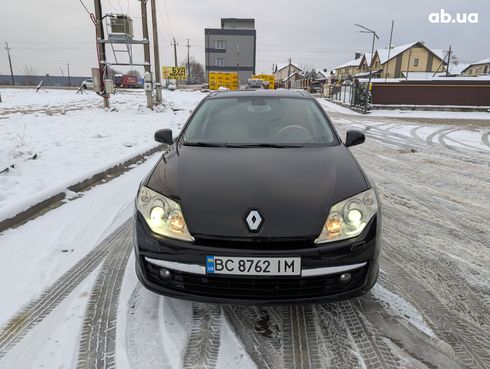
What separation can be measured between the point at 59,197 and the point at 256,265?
142 inches

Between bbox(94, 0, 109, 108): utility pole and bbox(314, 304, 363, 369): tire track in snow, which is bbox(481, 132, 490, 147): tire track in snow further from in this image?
bbox(94, 0, 109, 108): utility pole

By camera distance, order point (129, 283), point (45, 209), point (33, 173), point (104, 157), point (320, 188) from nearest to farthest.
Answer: point (320, 188) → point (129, 283) → point (45, 209) → point (33, 173) → point (104, 157)

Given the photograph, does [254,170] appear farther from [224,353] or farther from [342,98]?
[342,98]

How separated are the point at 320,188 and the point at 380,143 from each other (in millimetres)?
8892

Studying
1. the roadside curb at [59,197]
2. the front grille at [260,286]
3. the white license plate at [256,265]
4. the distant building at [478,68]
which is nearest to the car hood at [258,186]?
the white license plate at [256,265]

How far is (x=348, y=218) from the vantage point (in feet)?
7.21

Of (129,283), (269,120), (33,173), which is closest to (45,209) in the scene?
(33,173)

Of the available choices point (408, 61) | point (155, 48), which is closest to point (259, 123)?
point (155, 48)

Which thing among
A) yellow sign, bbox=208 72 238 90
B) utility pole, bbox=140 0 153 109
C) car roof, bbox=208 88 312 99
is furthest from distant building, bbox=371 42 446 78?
car roof, bbox=208 88 312 99

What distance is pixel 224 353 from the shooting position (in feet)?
6.85

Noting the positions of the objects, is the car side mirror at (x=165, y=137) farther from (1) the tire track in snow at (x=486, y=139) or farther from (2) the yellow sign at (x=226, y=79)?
(2) the yellow sign at (x=226, y=79)

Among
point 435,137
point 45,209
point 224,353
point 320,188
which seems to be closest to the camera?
point 224,353

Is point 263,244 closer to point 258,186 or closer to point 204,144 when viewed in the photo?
point 258,186

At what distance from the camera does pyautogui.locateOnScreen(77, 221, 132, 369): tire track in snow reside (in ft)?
6.71
